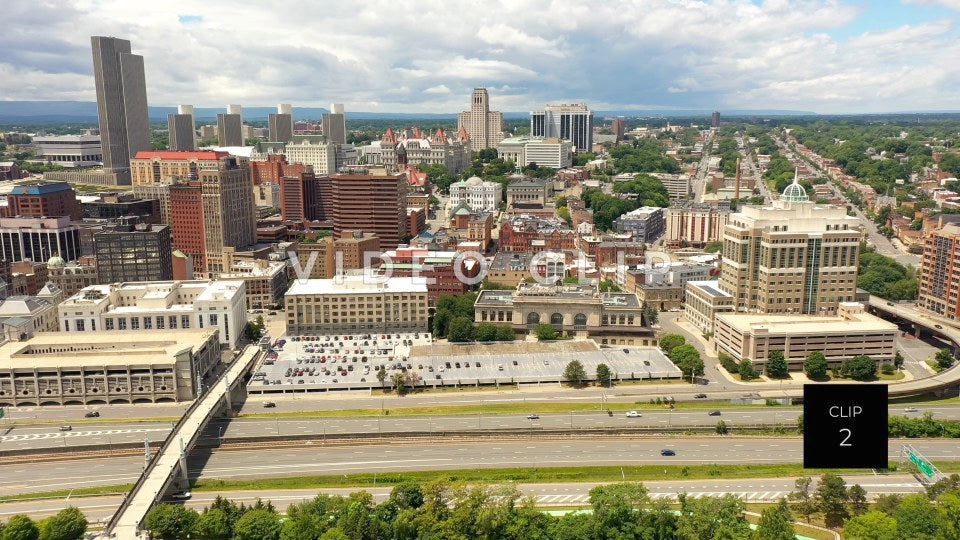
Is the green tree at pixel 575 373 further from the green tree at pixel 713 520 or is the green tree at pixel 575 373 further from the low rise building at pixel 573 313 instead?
the green tree at pixel 713 520

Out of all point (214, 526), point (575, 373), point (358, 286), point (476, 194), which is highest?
point (476, 194)

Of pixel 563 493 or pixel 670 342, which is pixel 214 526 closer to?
pixel 563 493

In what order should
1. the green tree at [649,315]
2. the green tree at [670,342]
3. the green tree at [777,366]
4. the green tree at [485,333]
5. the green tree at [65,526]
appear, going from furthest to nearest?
1. the green tree at [649,315]
2. the green tree at [485,333]
3. the green tree at [670,342]
4. the green tree at [777,366]
5. the green tree at [65,526]

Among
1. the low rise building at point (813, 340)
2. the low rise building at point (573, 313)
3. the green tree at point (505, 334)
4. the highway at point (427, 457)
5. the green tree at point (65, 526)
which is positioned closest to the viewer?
the green tree at point (65, 526)

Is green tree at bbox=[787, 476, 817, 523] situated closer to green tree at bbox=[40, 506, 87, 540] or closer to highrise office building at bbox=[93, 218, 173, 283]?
green tree at bbox=[40, 506, 87, 540]

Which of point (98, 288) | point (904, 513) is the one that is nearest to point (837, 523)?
point (904, 513)

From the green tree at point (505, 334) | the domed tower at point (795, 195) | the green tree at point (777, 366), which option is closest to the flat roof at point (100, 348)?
the green tree at point (505, 334)
